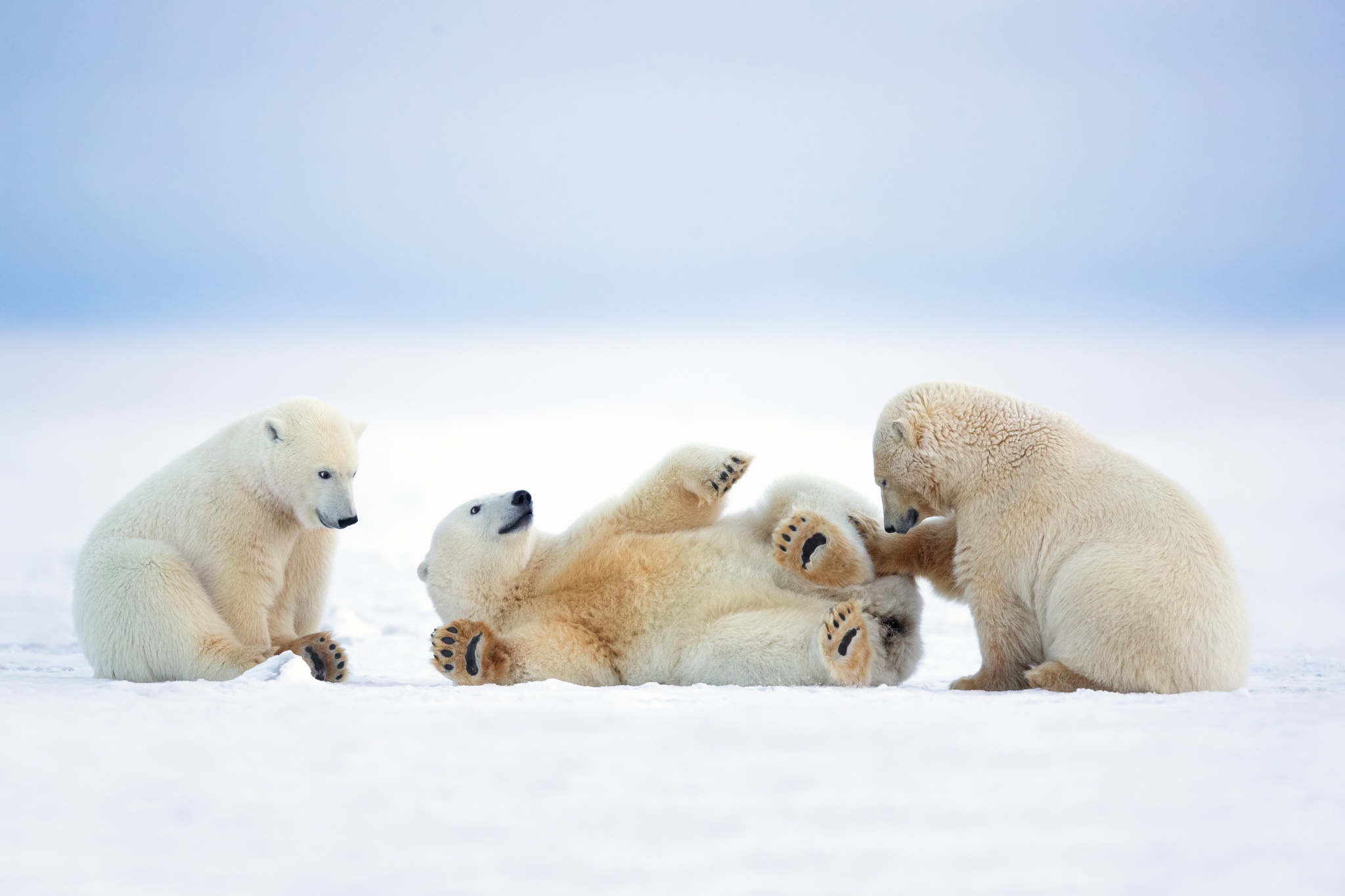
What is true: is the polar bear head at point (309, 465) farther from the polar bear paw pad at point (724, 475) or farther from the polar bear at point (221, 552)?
the polar bear paw pad at point (724, 475)

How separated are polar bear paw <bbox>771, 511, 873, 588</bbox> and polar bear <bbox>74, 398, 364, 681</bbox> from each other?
169cm

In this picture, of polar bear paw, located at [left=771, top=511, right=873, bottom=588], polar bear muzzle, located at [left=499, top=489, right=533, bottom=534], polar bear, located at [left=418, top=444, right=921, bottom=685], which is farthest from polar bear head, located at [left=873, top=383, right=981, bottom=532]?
polar bear muzzle, located at [left=499, top=489, right=533, bottom=534]

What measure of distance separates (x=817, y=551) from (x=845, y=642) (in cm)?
41

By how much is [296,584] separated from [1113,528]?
322cm

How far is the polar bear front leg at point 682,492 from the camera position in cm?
458

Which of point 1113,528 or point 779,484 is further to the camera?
point 779,484

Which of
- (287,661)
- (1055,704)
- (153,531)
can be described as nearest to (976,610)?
(1055,704)

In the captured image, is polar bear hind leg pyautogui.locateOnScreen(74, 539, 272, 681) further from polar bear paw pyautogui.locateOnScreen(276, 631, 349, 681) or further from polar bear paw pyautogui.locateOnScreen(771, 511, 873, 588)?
polar bear paw pyautogui.locateOnScreen(771, 511, 873, 588)

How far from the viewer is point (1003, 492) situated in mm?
4223

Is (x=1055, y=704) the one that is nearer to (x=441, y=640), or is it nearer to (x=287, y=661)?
(x=441, y=640)

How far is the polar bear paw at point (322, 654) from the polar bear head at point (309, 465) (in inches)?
17.8

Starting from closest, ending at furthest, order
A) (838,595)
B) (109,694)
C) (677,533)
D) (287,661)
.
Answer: (109,694), (287,661), (838,595), (677,533)

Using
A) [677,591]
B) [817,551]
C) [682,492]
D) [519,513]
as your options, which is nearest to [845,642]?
[817,551]

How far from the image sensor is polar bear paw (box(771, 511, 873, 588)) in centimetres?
422
